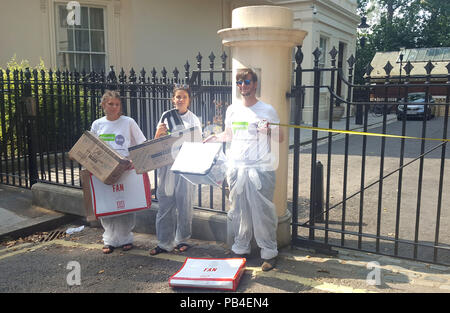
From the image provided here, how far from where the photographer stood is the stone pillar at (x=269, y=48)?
4008 millimetres

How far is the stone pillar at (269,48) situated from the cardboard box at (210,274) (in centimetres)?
104

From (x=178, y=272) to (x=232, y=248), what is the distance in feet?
2.25

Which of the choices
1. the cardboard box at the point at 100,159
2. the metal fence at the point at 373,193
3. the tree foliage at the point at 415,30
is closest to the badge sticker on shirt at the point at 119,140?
the cardboard box at the point at 100,159

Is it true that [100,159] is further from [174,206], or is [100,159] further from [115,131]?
[174,206]

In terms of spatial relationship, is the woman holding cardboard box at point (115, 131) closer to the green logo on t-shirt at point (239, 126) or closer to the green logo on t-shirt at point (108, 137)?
the green logo on t-shirt at point (108, 137)

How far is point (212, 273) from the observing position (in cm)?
375

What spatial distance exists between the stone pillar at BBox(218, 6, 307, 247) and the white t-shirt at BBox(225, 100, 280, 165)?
34 cm

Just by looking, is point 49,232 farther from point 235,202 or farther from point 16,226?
point 235,202

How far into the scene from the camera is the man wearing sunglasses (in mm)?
3867

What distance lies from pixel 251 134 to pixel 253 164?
0.96 ft

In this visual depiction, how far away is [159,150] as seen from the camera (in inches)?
165

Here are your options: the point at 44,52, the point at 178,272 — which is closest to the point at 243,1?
the point at 44,52

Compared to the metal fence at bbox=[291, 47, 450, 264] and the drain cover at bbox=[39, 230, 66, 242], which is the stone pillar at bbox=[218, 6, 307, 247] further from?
the drain cover at bbox=[39, 230, 66, 242]

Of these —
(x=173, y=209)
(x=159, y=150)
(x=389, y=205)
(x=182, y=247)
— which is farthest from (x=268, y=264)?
(x=389, y=205)
